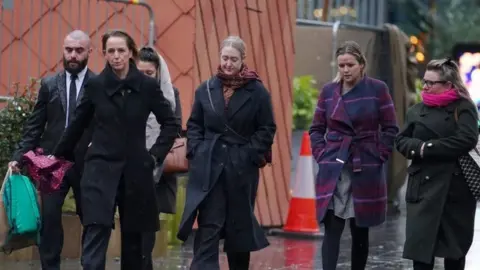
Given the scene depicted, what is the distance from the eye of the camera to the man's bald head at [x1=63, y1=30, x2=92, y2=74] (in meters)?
9.05

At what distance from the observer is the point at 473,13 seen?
108 feet

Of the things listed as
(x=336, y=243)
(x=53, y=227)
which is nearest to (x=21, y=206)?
(x=53, y=227)

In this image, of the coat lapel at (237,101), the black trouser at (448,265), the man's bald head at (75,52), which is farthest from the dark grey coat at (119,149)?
the black trouser at (448,265)

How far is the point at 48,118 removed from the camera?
9.08 metres

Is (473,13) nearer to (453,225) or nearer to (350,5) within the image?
(350,5)

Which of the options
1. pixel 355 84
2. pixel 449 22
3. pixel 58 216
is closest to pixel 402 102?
pixel 355 84

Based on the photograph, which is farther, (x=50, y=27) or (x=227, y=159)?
(x=50, y=27)

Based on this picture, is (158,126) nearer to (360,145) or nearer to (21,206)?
(21,206)

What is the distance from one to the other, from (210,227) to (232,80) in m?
1.05

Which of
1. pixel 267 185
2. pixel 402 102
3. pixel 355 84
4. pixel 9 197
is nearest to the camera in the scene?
pixel 9 197

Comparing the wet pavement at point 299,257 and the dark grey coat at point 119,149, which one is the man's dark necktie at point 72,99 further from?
the wet pavement at point 299,257

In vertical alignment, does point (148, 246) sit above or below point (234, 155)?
below

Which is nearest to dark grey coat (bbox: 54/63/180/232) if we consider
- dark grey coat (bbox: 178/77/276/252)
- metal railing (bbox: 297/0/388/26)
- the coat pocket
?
dark grey coat (bbox: 178/77/276/252)

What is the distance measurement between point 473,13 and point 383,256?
22261 millimetres
